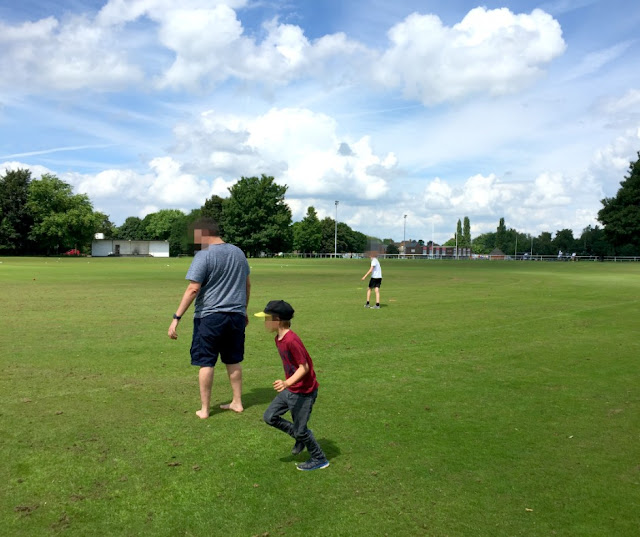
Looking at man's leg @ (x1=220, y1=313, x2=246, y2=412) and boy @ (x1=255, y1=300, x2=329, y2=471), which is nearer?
boy @ (x1=255, y1=300, x2=329, y2=471)

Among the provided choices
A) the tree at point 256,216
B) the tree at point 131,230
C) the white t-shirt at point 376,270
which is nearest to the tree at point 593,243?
the tree at point 256,216

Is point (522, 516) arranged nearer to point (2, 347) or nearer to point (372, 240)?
point (2, 347)

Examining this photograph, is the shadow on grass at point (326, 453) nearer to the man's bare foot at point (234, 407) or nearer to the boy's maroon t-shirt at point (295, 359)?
the boy's maroon t-shirt at point (295, 359)

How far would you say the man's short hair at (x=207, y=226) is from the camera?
19.6ft

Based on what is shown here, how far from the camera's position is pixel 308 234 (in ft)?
469

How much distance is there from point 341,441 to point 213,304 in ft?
6.78

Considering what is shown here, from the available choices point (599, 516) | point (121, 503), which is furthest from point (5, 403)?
point (599, 516)

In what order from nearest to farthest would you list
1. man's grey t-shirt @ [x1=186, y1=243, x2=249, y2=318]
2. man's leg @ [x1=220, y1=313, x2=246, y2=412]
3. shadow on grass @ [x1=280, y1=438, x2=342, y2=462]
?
shadow on grass @ [x1=280, y1=438, x2=342, y2=462] → man's grey t-shirt @ [x1=186, y1=243, x2=249, y2=318] → man's leg @ [x1=220, y1=313, x2=246, y2=412]

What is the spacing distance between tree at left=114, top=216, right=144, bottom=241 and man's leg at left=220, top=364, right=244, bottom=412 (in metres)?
174

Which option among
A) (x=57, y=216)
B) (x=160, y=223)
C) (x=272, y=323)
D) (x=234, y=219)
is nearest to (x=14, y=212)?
(x=57, y=216)

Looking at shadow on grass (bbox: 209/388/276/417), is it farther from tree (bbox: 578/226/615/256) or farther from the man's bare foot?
tree (bbox: 578/226/615/256)

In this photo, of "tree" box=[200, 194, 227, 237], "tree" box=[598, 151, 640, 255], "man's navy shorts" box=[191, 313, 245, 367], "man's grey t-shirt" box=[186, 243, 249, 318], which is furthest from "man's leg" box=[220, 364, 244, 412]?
"tree" box=[200, 194, 227, 237]

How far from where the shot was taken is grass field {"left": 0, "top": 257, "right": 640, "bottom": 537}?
3.76m

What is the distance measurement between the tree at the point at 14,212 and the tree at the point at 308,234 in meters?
70.3
